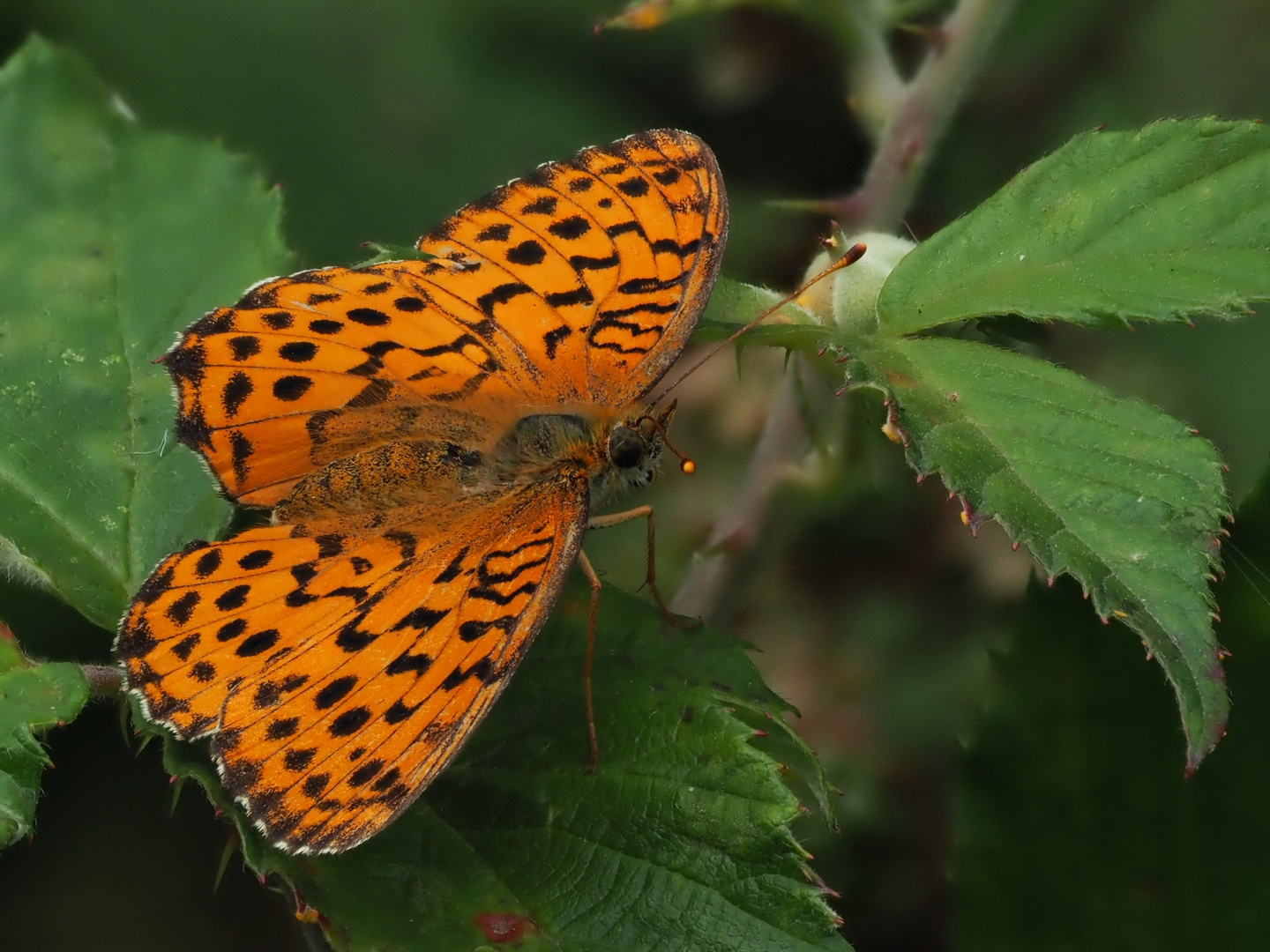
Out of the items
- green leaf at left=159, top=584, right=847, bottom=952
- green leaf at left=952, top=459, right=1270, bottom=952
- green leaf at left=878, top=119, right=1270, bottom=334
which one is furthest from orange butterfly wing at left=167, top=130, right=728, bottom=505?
green leaf at left=952, top=459, right=1270, bottom=952

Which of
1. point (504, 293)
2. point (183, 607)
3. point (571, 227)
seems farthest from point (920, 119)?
point (183, 607)

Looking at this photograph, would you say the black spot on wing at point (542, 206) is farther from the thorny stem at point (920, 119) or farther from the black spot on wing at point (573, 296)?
the thorny stem at point (920, 119)

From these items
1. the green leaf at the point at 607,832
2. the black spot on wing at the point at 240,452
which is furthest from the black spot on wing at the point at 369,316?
the green leaf at the point at 607,832

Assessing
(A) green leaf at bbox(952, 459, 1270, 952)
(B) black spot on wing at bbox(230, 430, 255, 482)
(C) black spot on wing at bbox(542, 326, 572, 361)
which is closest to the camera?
(A) green leaf at bbox(952, 459, 1270, 952)

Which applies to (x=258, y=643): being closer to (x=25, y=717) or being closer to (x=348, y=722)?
(x=348, y=722)

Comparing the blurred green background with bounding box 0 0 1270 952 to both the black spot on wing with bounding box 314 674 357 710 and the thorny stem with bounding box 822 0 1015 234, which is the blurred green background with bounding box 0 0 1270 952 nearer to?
the thorny stem with bounding box 822 0 1015 234

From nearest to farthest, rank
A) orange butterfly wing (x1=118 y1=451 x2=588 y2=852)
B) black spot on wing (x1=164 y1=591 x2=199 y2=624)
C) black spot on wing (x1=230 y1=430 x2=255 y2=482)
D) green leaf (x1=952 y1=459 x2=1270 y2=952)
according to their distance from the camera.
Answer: orange butterfly wing (x1=118 y1=451 x2=588 y2=852), black spot on wing (x1=164 y1=591 x2=199 y2=624), green leaf (x1=952 y1=459 x2=1270 y2=952), black spot on wing (x1=230 y1=430 x2=255 y2=482)
